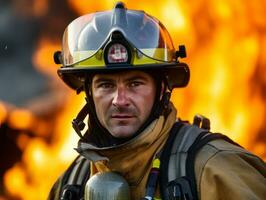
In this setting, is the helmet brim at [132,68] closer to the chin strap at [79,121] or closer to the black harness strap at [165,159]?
the chin strap at [79,121]

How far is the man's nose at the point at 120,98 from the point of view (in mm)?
3771

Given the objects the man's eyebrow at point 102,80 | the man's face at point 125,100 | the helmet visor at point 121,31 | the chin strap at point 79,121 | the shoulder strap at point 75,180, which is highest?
the helmet visor at point 121,31

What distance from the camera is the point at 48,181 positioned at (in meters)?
7.09

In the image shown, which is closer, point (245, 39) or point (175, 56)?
point (175, 56)

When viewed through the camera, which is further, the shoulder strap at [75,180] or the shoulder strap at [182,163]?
the shoulder strap at [75,180]

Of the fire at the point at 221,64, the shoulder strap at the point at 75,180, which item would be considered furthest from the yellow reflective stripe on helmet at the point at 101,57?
the fire at the point at 221,64

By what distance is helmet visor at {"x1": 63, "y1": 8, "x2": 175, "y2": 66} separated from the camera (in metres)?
3.90

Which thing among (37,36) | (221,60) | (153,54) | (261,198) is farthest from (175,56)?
(37,36)

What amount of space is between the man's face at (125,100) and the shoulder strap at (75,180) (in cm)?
37

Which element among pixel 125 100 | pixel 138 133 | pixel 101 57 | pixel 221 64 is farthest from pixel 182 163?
pixel 221 64

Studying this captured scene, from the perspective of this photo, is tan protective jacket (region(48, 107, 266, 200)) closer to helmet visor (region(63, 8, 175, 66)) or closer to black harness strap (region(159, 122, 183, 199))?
black harness strap (region(159, 122, 183, 199))

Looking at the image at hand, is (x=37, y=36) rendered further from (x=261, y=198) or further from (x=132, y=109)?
(x=261, y=198)

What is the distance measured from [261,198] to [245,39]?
11.6 ft

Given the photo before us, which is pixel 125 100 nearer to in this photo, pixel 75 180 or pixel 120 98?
pixel 120 98
